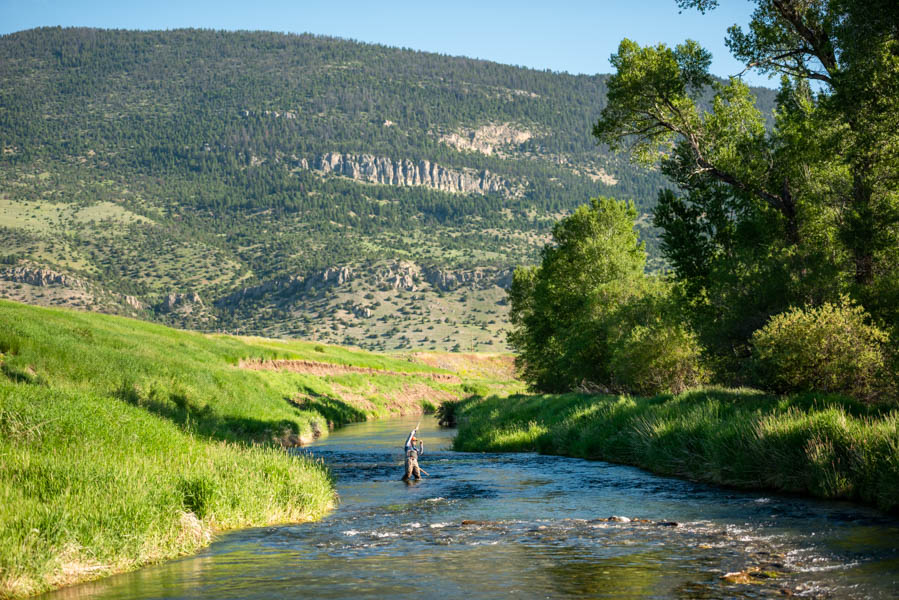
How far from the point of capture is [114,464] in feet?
54.4

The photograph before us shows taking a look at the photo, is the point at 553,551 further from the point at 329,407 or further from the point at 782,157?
the point at 329,407

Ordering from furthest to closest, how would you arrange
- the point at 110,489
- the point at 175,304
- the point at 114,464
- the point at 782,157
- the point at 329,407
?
the point at 175,304 → the point at 329,407 → the point at 782,157 → the point at 114,464 → the point at 110,489

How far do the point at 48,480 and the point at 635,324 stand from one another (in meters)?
38.7

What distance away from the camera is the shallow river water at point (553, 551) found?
40.4 ft

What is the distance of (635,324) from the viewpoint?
160 ft

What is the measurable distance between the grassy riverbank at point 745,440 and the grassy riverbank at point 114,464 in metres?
11.9

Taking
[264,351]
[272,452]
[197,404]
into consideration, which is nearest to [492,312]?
[264,351]

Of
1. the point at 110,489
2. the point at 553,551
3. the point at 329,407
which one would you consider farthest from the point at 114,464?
the point at 329,407

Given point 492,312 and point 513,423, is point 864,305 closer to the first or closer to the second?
point 513,423

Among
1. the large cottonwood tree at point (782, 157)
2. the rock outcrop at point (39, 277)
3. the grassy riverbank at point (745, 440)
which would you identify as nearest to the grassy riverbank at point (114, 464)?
the grassy riverbank at point (745, 440)

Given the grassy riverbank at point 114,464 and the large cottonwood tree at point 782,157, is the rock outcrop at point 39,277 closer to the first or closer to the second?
the grassy riverbank at point 114,464

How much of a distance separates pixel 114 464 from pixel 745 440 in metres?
17.1

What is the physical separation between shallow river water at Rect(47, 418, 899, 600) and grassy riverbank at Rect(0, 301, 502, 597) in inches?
24.7

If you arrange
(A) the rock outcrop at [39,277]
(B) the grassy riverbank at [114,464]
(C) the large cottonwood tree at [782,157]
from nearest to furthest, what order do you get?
(B) the grassy riverbank at [114,464] < (C) the large cottonwood tree at [782,157] < (A) the rock outcrop at [39,277]
